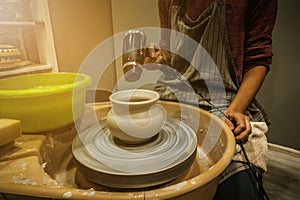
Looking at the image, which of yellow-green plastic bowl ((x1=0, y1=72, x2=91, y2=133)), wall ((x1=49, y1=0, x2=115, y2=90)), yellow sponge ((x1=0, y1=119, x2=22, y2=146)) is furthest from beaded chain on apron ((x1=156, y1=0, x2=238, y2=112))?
wall ((x1=49, y1=0, x2=115, y2=90))

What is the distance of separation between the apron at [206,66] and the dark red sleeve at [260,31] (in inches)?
3.8

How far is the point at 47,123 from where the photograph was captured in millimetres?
670

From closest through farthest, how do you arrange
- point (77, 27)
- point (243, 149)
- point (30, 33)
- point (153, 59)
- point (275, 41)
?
point (243, 149) < point (153, 59) < point (30, 33) < point (275, 41) < point (77, 27)

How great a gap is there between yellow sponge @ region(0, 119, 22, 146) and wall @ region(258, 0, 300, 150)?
5.74 feet

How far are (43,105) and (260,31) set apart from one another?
0.88 m

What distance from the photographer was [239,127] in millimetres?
666

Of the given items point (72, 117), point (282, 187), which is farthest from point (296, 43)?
point (72, 117)

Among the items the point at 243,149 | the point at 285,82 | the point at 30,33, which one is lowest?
the point at 285,82

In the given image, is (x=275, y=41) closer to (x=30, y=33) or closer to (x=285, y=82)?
(x=285, y=82)

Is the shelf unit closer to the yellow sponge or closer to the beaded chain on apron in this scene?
the yellow sponge

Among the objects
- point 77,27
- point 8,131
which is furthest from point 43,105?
point 77,27

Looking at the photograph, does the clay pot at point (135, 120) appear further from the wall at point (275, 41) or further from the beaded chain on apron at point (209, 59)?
the wall at point (275, 41)

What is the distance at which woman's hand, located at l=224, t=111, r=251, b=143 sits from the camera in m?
0.66

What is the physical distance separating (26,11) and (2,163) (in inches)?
46.8
